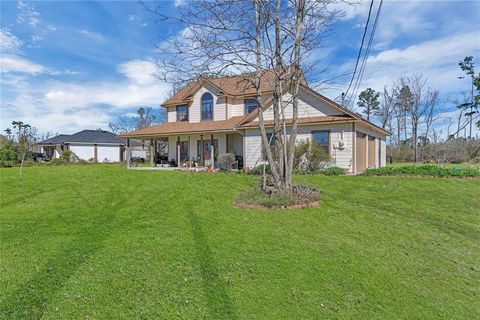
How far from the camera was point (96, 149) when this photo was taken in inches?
1522

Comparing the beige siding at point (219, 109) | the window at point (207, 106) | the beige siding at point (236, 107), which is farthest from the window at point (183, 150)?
the beige siding at point (236, 107)

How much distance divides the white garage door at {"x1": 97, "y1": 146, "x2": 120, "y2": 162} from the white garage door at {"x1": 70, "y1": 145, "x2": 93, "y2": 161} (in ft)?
3.14

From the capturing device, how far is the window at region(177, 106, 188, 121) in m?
24.8

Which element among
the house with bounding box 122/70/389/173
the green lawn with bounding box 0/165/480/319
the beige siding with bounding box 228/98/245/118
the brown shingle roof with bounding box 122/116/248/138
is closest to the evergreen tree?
the house with bounding box 122/70/389/173

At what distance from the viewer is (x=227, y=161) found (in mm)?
19578

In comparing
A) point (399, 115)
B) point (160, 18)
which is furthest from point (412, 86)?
point (160, 18)

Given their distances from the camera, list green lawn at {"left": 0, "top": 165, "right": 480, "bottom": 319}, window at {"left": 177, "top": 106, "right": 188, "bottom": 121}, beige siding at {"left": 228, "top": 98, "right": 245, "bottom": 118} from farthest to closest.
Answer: window at {"left": 177, "top": 106, "right": 188, "bottom": 121}
beige siding at {"left": 228, "top": 98, "right": 245, "bottom": 118}
green lawn at {"left": 0, "top": 165, "right": 480, "bottom": 319}

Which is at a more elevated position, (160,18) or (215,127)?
(160,18)

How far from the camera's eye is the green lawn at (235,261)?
3475mm

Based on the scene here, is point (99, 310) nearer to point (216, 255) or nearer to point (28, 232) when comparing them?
point (216, 255)

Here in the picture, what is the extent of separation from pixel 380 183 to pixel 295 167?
5.14 m

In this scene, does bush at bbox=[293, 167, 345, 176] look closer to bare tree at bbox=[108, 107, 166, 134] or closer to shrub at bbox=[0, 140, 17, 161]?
shrub at bbox=[0, 140, 17, 161]

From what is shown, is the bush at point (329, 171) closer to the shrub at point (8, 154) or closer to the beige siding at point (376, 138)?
the beige siding at point (376, 138)

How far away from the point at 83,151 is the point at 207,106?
23.1m
